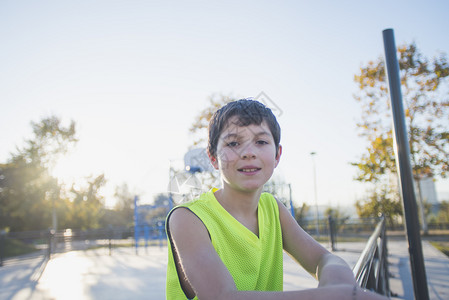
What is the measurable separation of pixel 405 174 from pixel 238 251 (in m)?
1.81

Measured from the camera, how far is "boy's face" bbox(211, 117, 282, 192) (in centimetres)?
108

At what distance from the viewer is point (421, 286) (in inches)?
85.2

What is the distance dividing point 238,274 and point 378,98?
14.7m

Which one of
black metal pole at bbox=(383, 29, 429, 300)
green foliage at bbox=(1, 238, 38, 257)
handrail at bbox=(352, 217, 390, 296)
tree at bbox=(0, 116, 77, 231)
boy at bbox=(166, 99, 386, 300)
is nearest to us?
boy at bbox=(166, 99, 386, 300)

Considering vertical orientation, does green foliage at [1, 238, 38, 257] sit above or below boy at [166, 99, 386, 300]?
below

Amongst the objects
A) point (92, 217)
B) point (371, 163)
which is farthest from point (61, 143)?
point (371, 163)

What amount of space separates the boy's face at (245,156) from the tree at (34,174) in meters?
18.9

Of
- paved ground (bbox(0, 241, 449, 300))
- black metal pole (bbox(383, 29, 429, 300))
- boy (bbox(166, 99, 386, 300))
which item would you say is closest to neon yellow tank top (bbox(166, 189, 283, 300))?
boy (bbox(166, 99, 386, 300))

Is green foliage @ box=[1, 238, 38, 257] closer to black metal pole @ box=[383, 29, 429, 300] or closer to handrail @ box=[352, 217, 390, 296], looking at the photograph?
handrail @ box=[352, 217, 390, 296]

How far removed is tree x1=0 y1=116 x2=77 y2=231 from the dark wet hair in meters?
18.8

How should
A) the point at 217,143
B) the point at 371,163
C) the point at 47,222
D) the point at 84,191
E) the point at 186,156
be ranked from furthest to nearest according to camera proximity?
the point at 47,222 → the point at 84,191 → the point at 371,163 → the point at 186,156 → the point at 217,143

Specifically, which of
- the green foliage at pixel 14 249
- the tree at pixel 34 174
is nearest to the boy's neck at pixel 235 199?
the green foliage at pixel 14 249

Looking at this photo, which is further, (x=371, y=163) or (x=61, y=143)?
(x=61, y=143)

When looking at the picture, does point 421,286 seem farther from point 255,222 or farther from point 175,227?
point 175,227
